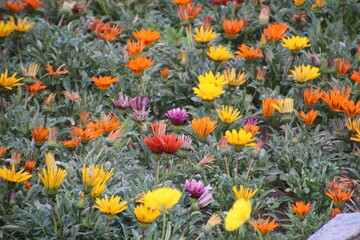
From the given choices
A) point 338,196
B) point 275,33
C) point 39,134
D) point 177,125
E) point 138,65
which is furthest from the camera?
point 275,33

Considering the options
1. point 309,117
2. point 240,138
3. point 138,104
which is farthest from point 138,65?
point 309,117

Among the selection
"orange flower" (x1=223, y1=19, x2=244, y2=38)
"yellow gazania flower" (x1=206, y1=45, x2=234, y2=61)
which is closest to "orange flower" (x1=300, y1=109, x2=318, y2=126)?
"yellow gazania flower" (x1=206, y1=45, x2=234, y2=61)

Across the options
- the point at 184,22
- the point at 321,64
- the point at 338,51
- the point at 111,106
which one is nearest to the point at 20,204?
the point at 111,106

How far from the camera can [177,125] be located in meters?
2.89

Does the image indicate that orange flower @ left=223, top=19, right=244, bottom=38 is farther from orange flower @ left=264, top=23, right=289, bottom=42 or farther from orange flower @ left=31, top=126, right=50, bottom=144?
orange flower @ left=31, top=126, right=50, bottom=144

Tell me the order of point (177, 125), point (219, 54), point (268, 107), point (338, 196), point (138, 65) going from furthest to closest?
point (219, 54)
point (138, 65)
point (268, 107)
point (177, 125)
point (338, 196)

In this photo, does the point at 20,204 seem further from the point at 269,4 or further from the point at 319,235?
the point at 269,4

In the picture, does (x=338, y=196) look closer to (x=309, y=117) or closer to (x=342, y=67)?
(x=309, y=117)

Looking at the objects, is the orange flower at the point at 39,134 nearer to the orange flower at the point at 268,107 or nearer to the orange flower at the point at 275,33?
the orange flower at the point at 268,107

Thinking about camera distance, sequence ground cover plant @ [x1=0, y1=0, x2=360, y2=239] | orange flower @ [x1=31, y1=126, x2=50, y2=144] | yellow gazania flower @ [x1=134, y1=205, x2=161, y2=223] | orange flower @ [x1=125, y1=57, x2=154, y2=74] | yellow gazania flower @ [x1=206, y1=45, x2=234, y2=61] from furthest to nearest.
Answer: yellow gazania flower @ [x1=206, y1=45, x2=234, y2=61]
orange flower @ [x1=125, y1=57, x2=154, y2=74]
orange flower @ [x1=31, y1=126, x2=50, y2=144]
ground cover plant @ [x1=0, y1=0, x2=360, y2=239]
yellow gazania flower @ [x1=134, y1=205, x2=161, y2=223]

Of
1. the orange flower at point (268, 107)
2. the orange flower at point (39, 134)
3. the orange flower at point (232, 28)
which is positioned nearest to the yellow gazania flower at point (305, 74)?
the orange flower at point (268, 107)

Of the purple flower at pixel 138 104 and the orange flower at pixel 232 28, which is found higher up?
the orange flower at pixel 232 28

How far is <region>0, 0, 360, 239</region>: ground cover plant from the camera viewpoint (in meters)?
2.51

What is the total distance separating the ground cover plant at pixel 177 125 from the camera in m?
2.51
